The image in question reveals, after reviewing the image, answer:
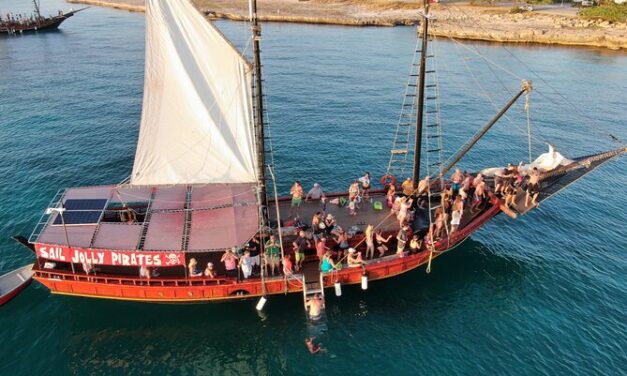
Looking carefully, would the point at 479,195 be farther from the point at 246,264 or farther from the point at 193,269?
the point at 193,269

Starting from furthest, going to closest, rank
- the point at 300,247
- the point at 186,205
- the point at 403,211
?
the point at 403,211
the point at 186,205
the point at 300,247

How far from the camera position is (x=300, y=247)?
24016mm

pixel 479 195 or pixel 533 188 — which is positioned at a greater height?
pixel 533 188

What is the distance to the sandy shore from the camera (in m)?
89.1

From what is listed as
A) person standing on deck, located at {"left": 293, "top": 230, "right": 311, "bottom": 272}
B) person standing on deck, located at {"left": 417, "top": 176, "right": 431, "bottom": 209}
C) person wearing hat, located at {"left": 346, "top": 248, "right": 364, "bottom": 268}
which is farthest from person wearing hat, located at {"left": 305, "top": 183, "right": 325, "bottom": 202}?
person standing on deck, located at {"left": 417, "top": 176, "right": 431, "bottom": 209}

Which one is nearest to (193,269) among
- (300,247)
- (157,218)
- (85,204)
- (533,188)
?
(157,218)

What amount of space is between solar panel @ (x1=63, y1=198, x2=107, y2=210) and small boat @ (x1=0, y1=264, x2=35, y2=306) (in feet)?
12.8

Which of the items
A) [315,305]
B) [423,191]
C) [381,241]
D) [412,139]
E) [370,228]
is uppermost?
[423,191]

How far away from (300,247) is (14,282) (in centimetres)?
1629

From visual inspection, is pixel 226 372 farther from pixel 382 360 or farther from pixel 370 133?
pixel 370 133

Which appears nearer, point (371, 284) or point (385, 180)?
point (371, 284)

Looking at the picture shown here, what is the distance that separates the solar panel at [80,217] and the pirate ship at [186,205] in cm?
5

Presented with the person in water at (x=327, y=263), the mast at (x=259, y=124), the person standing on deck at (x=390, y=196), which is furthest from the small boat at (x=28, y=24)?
the person in water at (x=327, y=263)

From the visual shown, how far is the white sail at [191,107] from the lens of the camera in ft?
73.8
